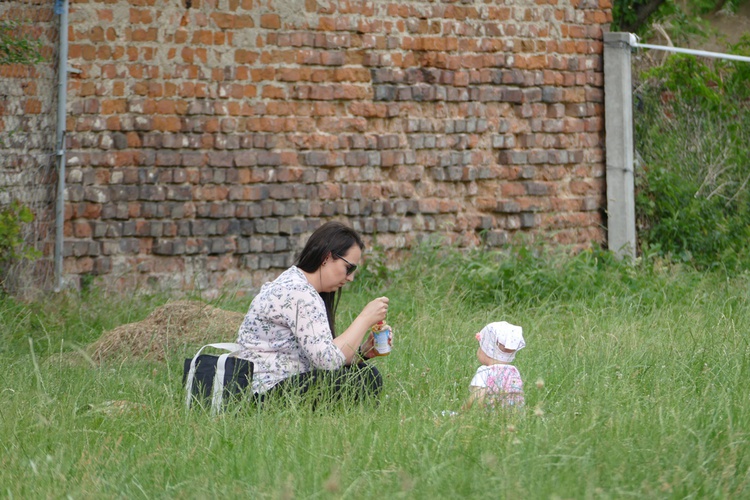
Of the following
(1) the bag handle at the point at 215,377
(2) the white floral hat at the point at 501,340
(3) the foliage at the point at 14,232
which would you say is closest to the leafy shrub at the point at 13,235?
(3) the foliage at the point at 14,232

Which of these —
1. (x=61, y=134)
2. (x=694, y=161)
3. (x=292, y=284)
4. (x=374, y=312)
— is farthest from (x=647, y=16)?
(x=292, y=284)

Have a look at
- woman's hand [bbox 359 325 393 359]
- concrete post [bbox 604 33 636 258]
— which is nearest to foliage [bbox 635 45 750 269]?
concrete post [bbox 604 33 636 258]

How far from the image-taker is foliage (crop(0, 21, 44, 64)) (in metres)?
6.76

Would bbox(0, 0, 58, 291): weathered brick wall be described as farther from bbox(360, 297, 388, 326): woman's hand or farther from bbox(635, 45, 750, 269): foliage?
bbox(635, 45, 750, 269): foliage

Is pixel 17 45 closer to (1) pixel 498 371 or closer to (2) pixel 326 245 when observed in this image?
(2) pixel 326 245

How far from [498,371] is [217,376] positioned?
1.26m

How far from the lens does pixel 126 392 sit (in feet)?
16.9

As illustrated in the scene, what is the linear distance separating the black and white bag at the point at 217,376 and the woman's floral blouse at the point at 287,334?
0.07m

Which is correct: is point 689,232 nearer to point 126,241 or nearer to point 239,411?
point 126,241

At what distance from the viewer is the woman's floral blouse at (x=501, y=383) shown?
4355mm

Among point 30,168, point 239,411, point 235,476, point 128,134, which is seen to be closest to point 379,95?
point 128,134

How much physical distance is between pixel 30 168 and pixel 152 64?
1.17m

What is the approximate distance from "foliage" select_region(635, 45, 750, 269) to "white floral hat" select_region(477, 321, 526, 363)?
16.1 feet

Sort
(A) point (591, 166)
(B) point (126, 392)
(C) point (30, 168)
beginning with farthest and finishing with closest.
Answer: (A) point (591, 166) → (C) point (30, 168) → (B) point (126, 392)
